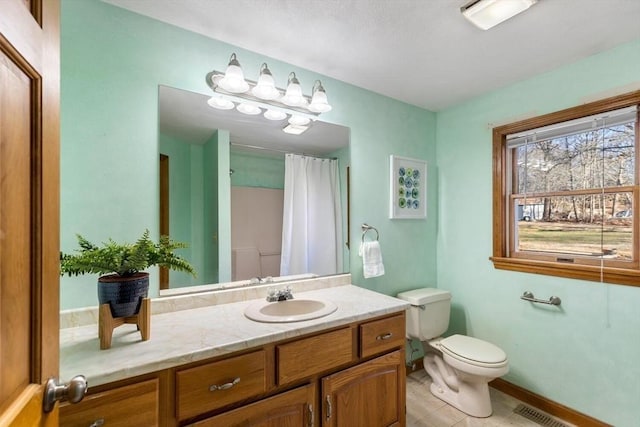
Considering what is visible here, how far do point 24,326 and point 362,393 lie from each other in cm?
130

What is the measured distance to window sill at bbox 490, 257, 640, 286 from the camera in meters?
1.55

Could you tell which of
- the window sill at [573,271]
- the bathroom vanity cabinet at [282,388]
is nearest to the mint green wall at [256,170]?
the bathroom vanity cabinet at [282,388]

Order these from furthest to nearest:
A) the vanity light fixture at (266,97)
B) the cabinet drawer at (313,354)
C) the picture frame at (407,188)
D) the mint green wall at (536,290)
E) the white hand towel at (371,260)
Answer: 1. the picture frame at (407,188)
2. the white hand towel at (371,260)
3. the mint green wall at (536,290)
4. the vanity light fixture at (266,97)
5. the cabinet drawer at (313,354)

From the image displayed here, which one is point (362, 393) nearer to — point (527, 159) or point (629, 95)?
point (527, 159)

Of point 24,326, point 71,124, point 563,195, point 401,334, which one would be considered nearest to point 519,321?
point 563,195

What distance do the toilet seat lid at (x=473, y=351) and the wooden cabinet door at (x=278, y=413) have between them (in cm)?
111

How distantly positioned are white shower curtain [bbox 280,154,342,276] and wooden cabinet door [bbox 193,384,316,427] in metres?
0.71

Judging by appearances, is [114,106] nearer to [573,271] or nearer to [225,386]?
[225,386]

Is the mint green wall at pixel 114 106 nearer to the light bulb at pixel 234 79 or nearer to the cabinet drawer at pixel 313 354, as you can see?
the light bulb at pixel 234 79

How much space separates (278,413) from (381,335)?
0.59 m

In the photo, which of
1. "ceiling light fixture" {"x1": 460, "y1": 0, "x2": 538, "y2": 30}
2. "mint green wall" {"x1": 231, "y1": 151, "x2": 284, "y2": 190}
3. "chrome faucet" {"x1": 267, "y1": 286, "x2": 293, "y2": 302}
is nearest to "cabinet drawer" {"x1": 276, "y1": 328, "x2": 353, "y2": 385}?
"chrome faucet" {"x1": 267, "y1": 286, "x2": 293, "y2": 302}

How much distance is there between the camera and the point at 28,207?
55cm

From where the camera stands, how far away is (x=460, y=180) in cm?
234

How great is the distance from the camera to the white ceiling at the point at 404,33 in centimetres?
128
